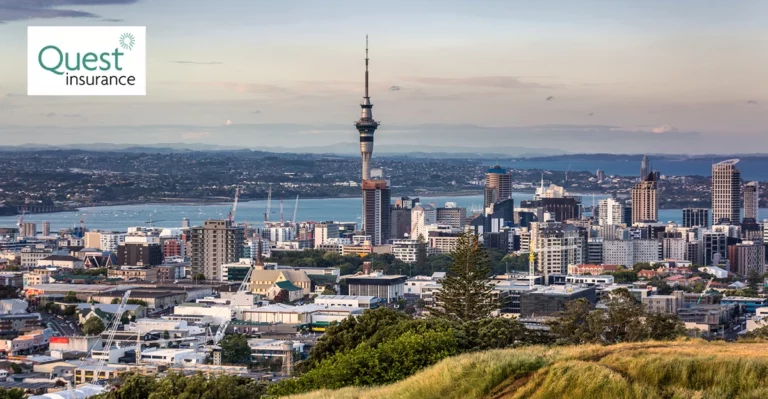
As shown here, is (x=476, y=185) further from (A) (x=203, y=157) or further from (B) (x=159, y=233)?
(B) (x=159, y=233)

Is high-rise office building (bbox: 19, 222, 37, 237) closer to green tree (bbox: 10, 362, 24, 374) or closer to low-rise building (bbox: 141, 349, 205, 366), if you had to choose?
low-rise building (bbox: 141, 349, 205, 366)

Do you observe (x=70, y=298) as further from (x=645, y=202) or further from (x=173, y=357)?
(x=645, y=202)

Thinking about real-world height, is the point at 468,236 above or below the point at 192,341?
above

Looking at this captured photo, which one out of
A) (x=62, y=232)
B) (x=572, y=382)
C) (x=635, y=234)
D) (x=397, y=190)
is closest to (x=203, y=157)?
(x=397, y=190)

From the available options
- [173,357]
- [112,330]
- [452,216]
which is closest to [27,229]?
[452,216]

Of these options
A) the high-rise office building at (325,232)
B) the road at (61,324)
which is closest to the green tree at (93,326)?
the road at (61,324)

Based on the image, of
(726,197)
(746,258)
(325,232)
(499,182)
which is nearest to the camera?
(746,258)

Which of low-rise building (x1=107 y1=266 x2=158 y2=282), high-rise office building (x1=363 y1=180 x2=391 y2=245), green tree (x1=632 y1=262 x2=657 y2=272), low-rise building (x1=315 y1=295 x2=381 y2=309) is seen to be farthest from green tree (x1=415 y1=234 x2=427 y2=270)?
low-rise building (x1=315 y1=295 x2=381 y2=309)
